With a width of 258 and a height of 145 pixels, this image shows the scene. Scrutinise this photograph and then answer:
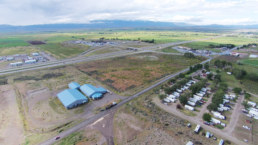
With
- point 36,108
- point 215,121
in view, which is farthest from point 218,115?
point 36,108

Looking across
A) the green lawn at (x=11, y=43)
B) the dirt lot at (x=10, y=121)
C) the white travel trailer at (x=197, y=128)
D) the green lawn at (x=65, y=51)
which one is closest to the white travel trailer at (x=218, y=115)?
the white travel trailer at (x=197, y=128)

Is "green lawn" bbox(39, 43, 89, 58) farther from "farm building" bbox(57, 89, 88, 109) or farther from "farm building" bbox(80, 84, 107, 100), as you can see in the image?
"farm building" bbox(57, 89, 88, 109)

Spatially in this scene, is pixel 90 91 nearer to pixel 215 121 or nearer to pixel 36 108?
pixel 36 108

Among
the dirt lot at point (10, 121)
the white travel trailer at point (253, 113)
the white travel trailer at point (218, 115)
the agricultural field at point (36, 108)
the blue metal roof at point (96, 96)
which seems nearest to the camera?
the dirt lot at point (10, 121)

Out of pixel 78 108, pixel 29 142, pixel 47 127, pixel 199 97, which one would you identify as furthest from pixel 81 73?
pixel 199 97

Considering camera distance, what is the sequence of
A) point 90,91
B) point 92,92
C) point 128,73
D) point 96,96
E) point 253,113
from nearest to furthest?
point 253,113 < point 96,96 < point 92,92 < point 90,91 < point 128,73

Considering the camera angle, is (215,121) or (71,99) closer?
(215,121)

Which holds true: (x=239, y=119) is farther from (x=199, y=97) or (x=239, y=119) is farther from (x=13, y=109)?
(x=13, y=109)

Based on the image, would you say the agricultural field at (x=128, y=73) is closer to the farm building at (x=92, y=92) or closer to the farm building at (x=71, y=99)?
the farm building at (x=92, y=92)
